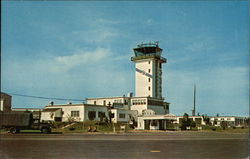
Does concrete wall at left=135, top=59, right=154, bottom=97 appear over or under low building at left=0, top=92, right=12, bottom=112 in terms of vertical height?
over

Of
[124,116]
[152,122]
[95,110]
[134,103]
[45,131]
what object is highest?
[134,103]

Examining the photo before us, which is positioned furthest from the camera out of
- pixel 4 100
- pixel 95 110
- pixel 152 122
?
pixel 95 110

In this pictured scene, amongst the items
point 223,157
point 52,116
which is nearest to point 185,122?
point 52,116

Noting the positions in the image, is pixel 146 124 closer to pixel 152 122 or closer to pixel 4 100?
pixel 152 122

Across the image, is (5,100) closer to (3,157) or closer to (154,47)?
(3,157)

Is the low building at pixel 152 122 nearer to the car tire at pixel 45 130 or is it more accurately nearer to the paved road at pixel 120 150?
the car tire at pixel 45 130

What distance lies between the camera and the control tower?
218ft

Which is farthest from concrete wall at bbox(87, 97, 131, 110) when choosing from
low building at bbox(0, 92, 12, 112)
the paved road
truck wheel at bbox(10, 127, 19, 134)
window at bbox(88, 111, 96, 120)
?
low building at bbox(0, 92, 12, 112)

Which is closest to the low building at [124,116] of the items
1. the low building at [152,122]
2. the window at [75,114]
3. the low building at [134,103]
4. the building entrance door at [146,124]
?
the low building at [134,103]

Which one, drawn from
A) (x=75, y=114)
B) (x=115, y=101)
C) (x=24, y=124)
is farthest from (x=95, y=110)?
(x=24, y=124)

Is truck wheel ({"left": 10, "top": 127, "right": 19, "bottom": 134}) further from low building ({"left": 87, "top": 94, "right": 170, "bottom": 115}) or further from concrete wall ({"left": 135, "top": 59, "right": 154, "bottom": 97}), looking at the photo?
concrete wall ({"left": 135, "top": 59, "right": 154, "bottom": 97})

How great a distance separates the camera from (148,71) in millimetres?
67125

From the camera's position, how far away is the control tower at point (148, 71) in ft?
218

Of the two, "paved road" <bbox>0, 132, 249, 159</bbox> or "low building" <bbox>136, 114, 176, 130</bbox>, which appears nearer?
"paved road" <bbox>0, 132, 249, 159</bbox>
